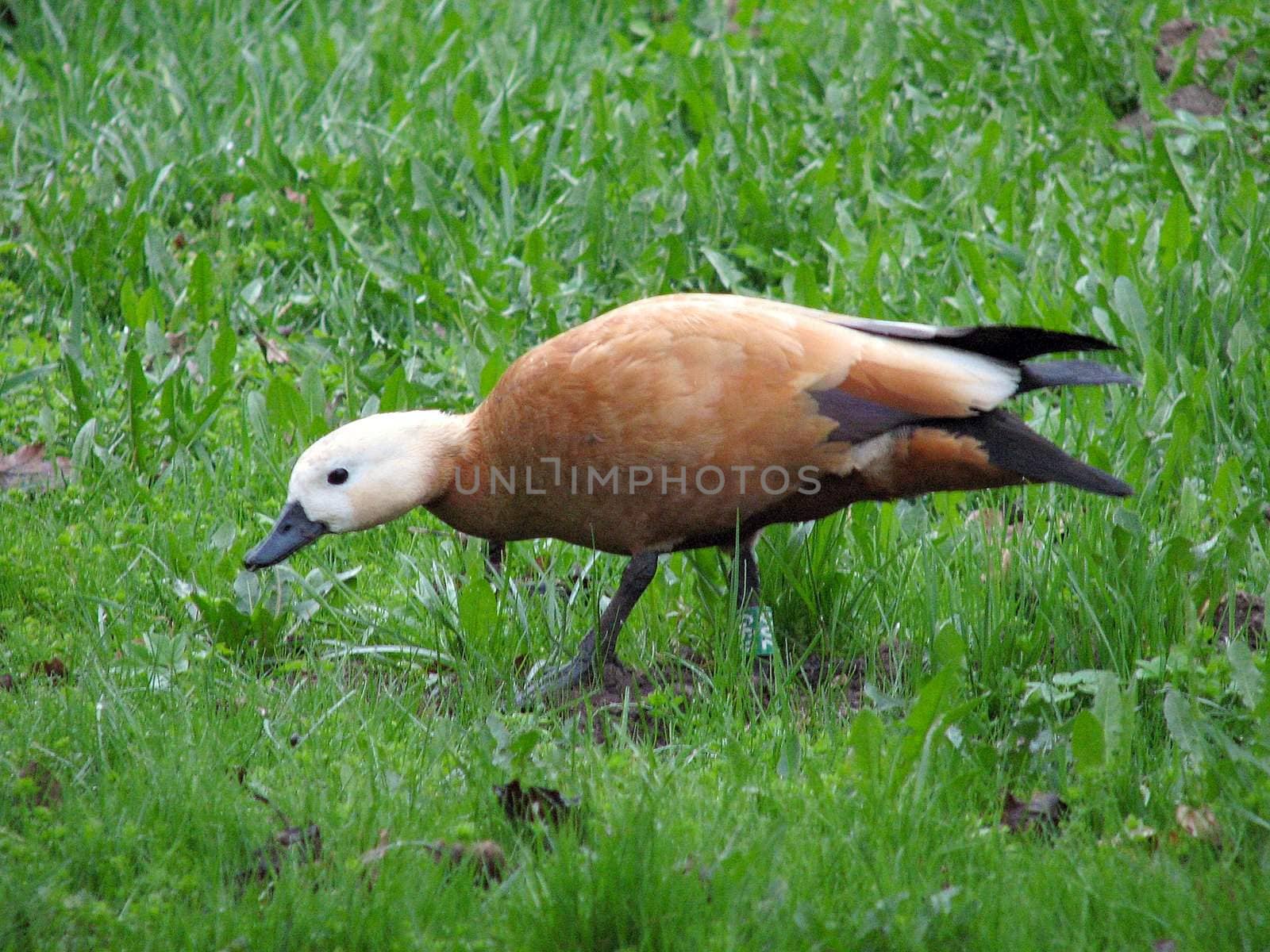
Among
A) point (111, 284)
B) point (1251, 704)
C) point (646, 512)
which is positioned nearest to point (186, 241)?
point (111, 284)

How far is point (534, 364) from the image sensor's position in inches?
147

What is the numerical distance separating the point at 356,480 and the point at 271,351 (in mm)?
1773

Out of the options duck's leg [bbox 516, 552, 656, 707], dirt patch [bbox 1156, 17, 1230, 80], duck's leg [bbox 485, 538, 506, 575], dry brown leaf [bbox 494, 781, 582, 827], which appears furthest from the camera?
dirt patch [bbox 1156, 17, 1230, 80]

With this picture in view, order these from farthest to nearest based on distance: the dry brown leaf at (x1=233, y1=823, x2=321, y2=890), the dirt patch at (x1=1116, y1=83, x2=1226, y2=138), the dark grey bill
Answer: the dirt patch at (x1=1116, y1=83, x2=1226, y2=138)
the dark grey bill
the dry brown leaf at (x1=233, y1=823, x2=321, y2=890)

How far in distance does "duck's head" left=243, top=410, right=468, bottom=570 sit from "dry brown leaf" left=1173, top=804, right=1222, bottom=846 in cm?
201

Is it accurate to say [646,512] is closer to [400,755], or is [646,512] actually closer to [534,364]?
[534,364]

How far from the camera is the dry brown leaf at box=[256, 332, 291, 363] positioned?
5359mm

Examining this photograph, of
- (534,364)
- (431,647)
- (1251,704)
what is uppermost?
(534,364)

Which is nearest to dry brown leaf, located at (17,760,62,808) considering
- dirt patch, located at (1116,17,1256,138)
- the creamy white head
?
the creamy white head

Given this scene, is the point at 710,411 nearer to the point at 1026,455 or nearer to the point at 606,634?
the point at 606,634

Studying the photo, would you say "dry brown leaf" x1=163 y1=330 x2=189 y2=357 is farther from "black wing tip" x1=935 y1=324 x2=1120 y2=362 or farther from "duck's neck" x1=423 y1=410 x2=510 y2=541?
"black wing tip" x1=935 y1=324 x2=1120 y2=362

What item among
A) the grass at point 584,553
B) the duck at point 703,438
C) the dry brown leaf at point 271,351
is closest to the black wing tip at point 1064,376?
the duck at point 703,438


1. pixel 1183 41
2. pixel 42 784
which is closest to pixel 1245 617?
pixel 42 784

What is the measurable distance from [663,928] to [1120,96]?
556 centimetres
